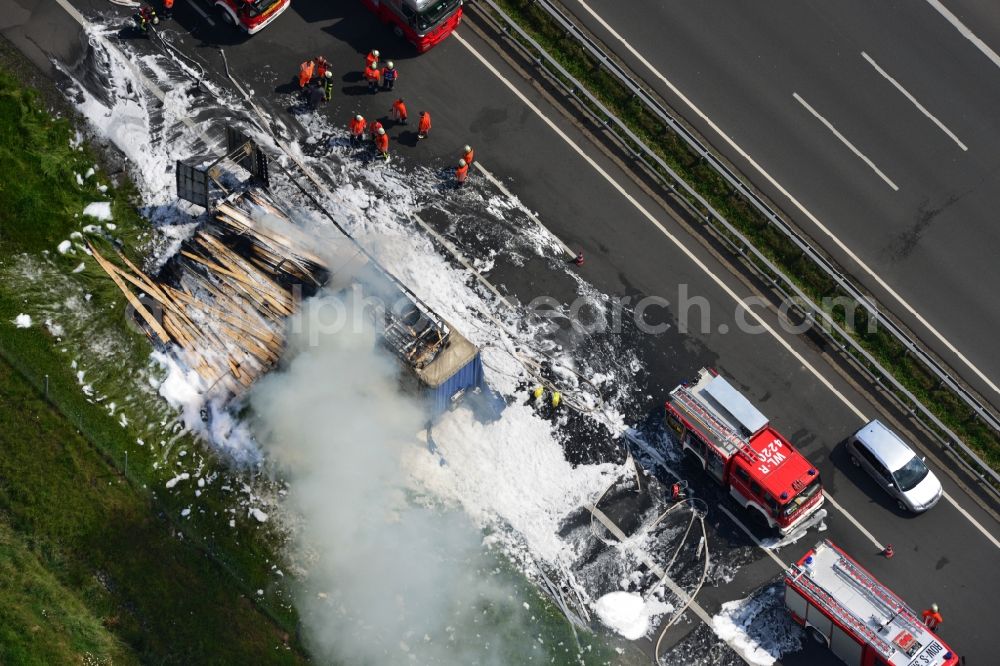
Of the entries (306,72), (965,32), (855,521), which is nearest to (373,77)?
(306,72)

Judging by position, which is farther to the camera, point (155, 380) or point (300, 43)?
point (300, 43)

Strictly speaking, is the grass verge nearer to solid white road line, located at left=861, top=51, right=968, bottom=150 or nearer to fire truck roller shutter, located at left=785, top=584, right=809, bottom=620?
fire truck roller shutter, located at left=785, top=584, right=809, bottom=620

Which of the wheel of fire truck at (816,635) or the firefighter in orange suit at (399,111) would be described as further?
the firefighter in orange suit at (399,111)

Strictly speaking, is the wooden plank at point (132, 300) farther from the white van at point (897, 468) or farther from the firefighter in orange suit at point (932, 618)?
the firefighter in orange suit at point (932, 618)

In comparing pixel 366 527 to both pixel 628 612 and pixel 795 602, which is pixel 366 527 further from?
pixel 795 602

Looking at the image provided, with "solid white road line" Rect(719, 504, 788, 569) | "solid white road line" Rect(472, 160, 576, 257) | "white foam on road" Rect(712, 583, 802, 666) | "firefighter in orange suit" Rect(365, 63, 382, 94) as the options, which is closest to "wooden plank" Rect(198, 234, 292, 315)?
"firefighter in orange suit" Rect(365, 63, 382, 94)

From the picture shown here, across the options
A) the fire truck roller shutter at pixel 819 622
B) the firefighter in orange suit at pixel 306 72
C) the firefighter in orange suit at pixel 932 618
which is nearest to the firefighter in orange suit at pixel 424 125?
the firefighter in orange suit at pixel 306 72

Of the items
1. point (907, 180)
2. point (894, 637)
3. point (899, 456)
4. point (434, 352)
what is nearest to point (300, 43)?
point (434, 352)

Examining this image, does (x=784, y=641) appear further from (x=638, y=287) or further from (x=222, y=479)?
(x=222, y=479)
